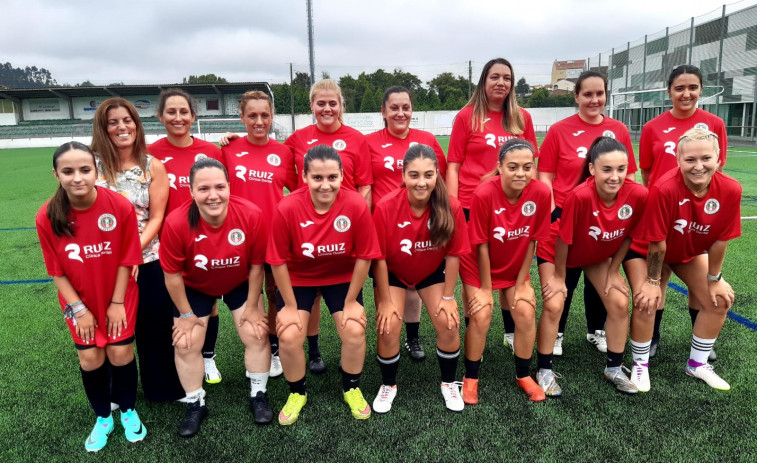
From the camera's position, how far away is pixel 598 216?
294 cm

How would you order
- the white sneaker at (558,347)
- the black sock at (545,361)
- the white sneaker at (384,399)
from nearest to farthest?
the white sneaker at (384,399), the black sock at (545,361), the white sneaker at (558,347)

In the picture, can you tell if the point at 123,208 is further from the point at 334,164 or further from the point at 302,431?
the point at 302,431

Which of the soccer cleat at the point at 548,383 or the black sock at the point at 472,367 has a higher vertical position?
the black sock at the point at 472,367

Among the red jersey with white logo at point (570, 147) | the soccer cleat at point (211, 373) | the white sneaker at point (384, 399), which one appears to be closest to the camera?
the white sneaker at point (384, 399)

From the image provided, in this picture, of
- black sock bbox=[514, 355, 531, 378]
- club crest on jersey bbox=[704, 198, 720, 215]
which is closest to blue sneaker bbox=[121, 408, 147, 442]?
black sock bbox=[514, 355, 531, 378]

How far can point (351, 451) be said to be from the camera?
247 cm

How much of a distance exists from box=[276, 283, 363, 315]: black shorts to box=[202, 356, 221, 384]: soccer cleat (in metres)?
0.81

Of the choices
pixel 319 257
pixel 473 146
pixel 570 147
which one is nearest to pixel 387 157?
pixel 473 146

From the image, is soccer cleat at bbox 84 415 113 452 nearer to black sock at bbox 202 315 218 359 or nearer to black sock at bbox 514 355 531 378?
black sock at bbox 202 315 218 359

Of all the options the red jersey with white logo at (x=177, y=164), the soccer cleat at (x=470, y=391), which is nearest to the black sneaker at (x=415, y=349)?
the soccer cleat at (x=470, y=391)

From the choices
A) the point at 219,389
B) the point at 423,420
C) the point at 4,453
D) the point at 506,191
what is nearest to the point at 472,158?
the point at 506,191

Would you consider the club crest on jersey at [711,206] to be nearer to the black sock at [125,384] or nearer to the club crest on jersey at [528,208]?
the club crest on jersey at [528,208]

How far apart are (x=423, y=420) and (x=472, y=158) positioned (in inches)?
73.2

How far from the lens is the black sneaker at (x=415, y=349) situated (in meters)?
3.51
